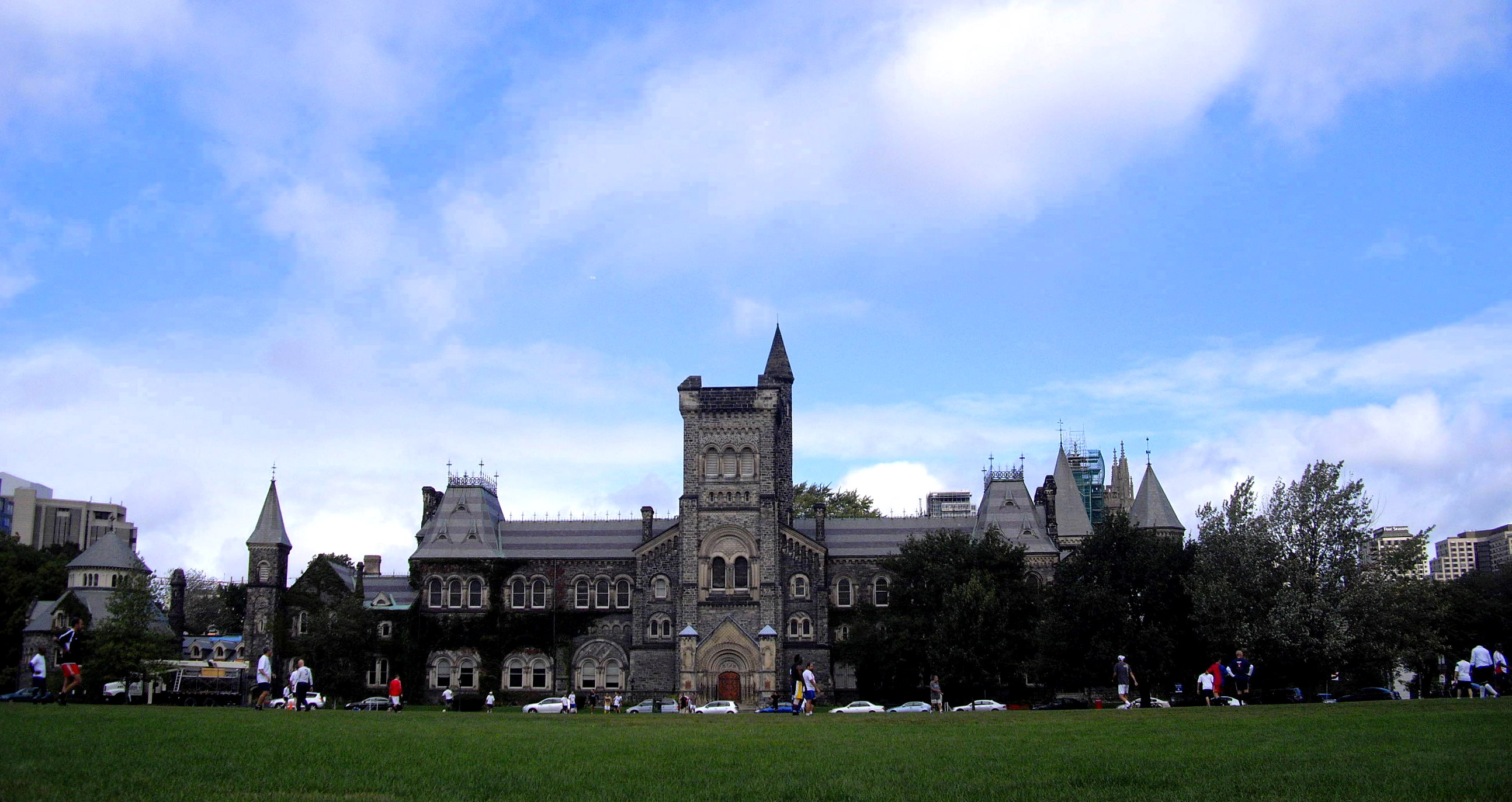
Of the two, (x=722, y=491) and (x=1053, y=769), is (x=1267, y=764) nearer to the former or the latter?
(x=1053, y=769)

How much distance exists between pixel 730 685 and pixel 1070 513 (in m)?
25.9

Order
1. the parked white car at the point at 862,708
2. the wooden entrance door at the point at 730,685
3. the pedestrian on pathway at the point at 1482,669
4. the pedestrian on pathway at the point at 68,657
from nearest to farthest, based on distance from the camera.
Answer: the pedestrian on pathway at the point at 68,657 → the pedestrian on pathway at the point at 1482,669 → the parked white car at the point at 862,708 → the wooden entrance door at the point at 730,685

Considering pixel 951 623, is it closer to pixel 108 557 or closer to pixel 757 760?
pixel 757 760

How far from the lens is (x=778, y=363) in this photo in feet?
276

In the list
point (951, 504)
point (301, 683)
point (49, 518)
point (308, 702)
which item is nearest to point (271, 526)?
point (308, 702)

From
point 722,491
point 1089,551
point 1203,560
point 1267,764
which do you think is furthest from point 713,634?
point 1267,764

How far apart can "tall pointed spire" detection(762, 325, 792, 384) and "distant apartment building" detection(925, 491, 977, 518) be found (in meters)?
21.3

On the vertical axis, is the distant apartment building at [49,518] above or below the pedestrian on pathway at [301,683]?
above

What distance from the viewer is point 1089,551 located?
184ft

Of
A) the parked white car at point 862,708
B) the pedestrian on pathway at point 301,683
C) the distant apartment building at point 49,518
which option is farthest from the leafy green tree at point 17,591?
the distant apartment building at point 49,518

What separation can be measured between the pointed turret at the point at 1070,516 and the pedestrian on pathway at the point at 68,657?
5631cm

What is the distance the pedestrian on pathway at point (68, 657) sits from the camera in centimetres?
2847

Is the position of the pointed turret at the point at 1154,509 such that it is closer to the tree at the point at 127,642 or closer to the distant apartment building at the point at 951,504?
the distant apartment building at the point at 951,504

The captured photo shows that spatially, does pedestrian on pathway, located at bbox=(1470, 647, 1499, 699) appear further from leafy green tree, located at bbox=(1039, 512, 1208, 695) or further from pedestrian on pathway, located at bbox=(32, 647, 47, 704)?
pedestrian on pathway, located at bbox=(32, 647, 47, 704)
